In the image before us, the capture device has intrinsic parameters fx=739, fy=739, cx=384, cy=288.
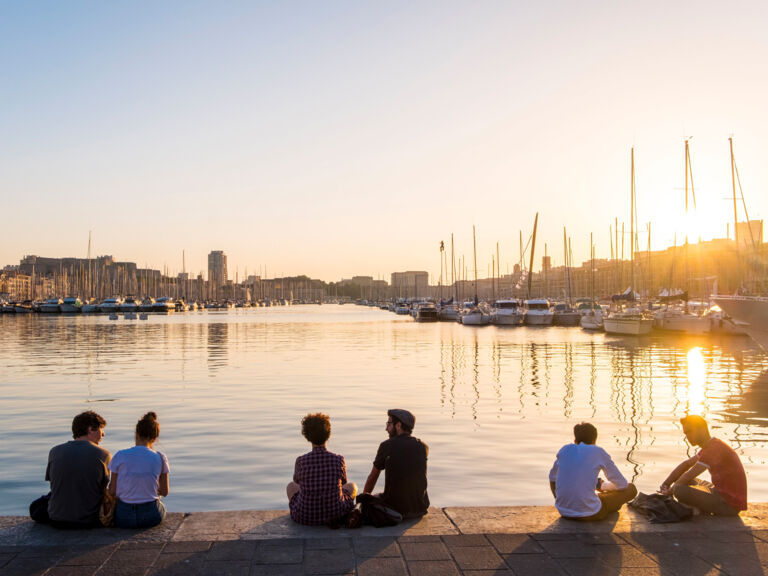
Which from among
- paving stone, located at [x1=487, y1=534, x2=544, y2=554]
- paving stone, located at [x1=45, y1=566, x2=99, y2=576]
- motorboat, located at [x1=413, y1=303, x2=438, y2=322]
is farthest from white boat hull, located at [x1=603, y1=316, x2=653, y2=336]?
paving stone, located at [x1=45, y1=566, x2=99, y2=576]

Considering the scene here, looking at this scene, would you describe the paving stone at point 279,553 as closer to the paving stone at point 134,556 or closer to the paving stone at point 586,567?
the paving stone at point 134,556

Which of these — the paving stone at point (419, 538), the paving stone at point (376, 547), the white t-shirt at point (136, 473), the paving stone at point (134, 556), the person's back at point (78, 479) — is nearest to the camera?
the paving stone at point (134, 556)

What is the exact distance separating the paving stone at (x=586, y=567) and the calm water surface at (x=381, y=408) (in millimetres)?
4880

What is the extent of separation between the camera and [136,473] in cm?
827

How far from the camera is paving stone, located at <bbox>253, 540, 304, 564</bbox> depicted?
7176 mm

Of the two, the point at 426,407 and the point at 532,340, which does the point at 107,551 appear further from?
the point at 532,340

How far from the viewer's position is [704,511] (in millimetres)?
8727

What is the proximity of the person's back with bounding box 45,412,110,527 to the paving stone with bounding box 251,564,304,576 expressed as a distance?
2303 millimetres

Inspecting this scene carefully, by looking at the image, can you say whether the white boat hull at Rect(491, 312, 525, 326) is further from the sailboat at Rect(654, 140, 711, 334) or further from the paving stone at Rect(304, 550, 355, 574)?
the paving stone at Rect(304, 550, 355, 574)

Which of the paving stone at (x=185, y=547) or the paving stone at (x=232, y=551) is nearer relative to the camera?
the paving stone at (x=232, y=551)

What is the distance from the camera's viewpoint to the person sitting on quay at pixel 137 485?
8.23 m

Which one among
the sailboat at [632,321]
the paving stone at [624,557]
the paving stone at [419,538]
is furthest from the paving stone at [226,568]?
the sailboat at [632,321]

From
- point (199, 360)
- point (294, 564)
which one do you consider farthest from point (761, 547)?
point (199, 360)

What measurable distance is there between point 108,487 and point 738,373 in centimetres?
3055
